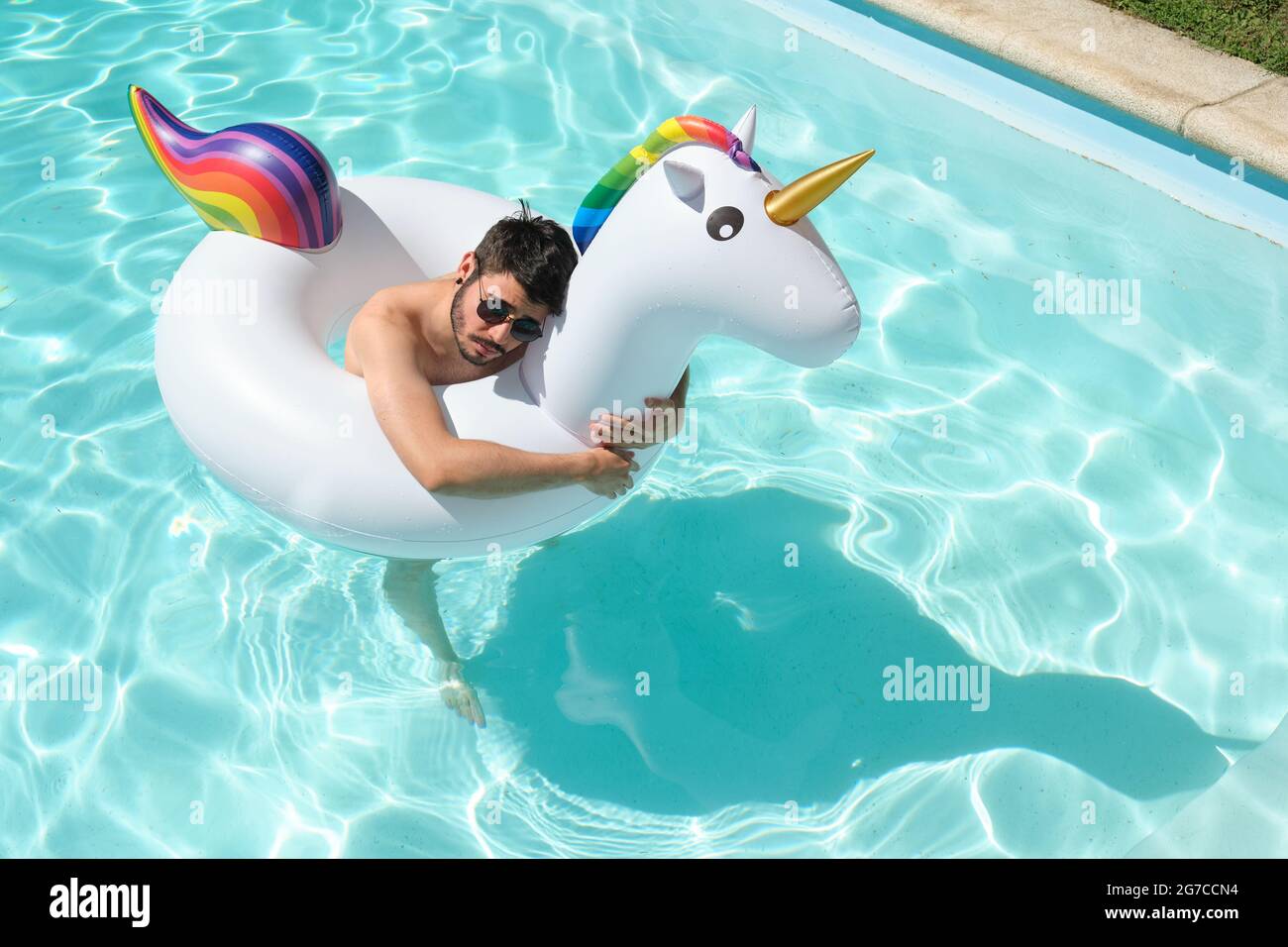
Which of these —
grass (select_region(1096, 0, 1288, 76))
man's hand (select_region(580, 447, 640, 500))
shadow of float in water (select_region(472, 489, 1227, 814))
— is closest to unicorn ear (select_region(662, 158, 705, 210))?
man's hand (select_region(580, 447, 640, 500))

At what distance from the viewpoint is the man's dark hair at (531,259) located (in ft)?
8.67

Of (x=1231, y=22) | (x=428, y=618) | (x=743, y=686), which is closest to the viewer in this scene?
(x=428, y=618)

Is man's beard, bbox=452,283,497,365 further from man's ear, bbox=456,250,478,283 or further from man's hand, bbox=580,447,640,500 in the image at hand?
man's hand, bbox=580,447,640,500

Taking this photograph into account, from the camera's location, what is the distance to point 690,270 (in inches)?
97.0

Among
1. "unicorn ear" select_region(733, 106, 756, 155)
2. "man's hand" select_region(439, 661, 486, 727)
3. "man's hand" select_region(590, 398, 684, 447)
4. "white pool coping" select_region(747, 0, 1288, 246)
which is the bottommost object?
"man's hand" select_region(439, 661, 486, 727)

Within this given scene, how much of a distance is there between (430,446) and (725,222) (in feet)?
2.48

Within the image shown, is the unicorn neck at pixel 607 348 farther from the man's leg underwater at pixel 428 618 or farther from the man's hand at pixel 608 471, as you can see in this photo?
the man's leg underwater at pixel 428 618

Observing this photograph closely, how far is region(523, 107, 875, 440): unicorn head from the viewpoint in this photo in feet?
7.93

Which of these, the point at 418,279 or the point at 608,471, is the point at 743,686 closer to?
the point at 608,471

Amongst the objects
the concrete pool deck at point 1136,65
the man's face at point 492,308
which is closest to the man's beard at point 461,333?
the man's face at point 492,308

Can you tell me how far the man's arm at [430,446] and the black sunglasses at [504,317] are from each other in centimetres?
19

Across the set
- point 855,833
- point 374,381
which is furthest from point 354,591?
point 855,833

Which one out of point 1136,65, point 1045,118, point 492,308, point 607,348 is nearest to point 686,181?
point 607,348

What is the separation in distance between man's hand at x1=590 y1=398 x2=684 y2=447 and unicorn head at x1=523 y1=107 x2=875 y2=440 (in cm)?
4
